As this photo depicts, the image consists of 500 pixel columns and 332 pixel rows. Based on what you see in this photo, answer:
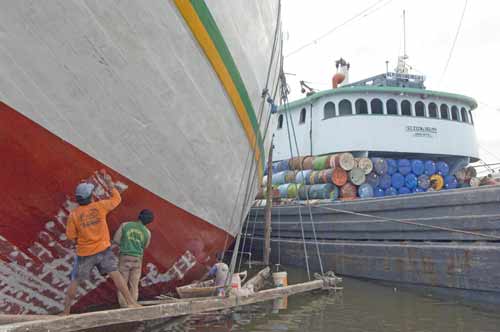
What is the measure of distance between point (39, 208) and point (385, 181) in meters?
9.84

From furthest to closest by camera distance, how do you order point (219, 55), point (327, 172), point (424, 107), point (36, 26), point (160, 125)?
1. point (424, 107)
2. point (327, 172)
3. point (219, 55)
4. point (160, 125)
5. point (36, 26)

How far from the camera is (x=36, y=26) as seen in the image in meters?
3.23

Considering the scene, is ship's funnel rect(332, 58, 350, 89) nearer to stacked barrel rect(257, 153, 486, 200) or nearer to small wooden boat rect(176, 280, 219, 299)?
stacked barrel rect(257, 153, 486, 200)

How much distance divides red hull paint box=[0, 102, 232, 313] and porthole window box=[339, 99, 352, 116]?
30.9 feet

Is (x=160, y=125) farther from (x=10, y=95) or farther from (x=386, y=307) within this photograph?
(x=386, y=307)

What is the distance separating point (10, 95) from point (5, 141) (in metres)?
0.39

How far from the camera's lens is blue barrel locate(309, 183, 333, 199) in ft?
37.0

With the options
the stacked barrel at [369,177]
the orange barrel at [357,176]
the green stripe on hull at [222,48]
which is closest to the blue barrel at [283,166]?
the stacked barrel at [369,177]

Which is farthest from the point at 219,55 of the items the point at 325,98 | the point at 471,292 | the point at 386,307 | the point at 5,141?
the point at 325,98

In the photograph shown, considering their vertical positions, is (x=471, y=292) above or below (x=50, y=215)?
below

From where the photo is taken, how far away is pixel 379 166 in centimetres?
1166

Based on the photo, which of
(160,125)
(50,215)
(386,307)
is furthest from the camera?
(386,307)

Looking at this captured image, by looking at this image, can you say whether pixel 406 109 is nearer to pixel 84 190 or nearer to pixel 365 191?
pixel 365 191

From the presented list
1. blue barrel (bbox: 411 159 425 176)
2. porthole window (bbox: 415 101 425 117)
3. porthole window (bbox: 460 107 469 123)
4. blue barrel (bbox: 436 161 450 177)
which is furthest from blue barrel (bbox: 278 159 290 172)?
porthole window (bbox: 460 107 469 123)
